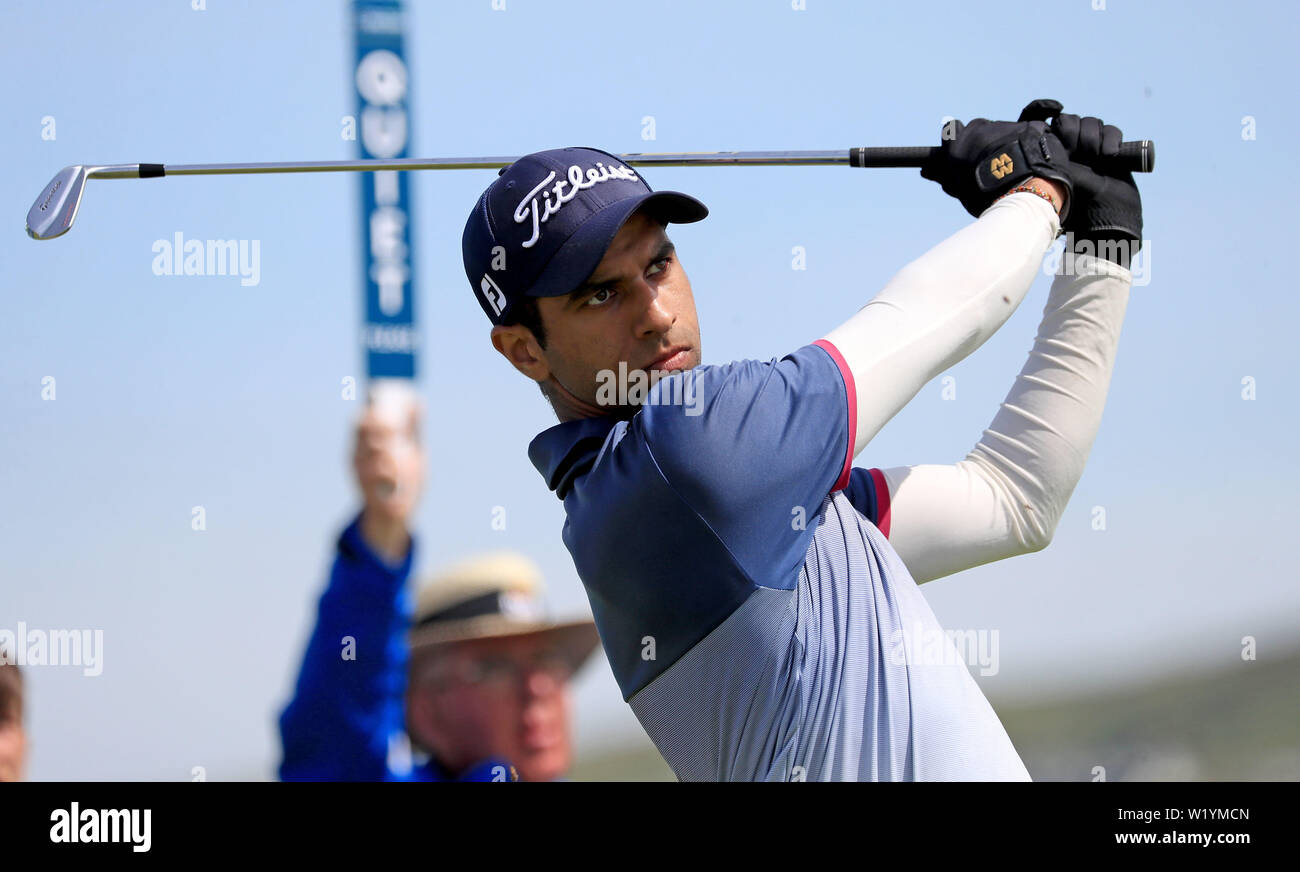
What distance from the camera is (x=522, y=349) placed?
1.83m

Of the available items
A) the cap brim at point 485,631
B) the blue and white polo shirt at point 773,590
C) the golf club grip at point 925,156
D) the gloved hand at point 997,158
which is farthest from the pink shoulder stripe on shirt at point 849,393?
the cap brim at point 485,631

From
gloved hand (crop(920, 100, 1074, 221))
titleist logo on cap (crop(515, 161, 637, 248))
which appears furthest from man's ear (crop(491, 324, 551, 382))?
gloved hand (crop(920, 100, 1074, 221))

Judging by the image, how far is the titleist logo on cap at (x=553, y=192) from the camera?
1.72 m

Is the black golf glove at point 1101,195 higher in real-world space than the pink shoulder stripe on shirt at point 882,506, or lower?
higher

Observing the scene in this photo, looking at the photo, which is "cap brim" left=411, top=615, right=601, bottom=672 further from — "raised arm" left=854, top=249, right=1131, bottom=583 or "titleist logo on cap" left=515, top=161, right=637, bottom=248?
"titleist logo on cap" left=515, top=161, right=637, bottom=248

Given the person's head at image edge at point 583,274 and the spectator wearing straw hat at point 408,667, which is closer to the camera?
the person's head at image edge at point 583,274

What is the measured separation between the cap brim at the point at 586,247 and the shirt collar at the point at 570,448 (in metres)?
0.18

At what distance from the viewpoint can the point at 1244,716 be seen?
14.7 m

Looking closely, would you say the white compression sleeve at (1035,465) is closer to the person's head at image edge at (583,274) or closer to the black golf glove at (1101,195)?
the black golf glove at (1101,195)

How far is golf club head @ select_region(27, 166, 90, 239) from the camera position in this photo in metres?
3.12

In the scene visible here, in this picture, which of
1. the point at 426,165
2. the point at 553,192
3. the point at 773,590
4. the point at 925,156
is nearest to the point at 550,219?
the point at 553,192

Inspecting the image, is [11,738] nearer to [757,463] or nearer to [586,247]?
[586,247]
